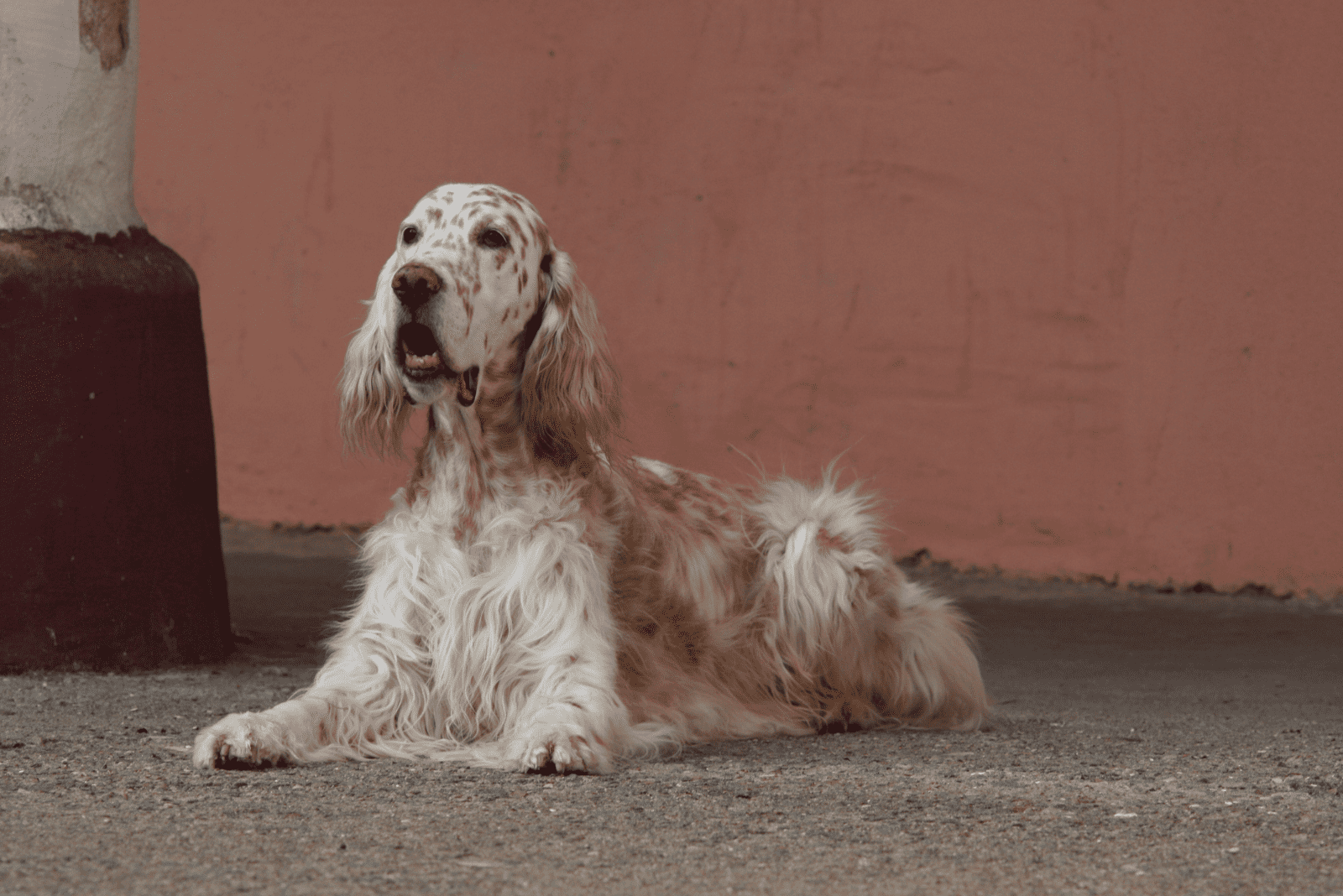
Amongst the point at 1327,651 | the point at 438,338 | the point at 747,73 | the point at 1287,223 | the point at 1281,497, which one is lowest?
the point at 1327,651

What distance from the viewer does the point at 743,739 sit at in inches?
153

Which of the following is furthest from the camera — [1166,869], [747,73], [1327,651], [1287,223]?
[747,73]

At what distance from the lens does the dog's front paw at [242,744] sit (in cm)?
320

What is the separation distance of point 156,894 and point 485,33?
6.04 metres

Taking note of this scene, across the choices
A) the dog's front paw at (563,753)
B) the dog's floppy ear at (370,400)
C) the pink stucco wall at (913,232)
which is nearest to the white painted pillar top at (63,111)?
the dog's floppy ear at (370,400)

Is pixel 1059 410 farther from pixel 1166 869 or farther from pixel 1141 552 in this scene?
pixel 1166 869

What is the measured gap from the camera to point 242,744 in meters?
3.19

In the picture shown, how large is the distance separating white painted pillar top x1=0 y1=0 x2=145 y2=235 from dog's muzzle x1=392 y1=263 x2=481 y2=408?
1601 mm

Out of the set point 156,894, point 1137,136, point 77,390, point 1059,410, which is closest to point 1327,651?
point 1059,410

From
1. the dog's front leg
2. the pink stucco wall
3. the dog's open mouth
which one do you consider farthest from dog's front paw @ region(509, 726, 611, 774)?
the pink stucco wall

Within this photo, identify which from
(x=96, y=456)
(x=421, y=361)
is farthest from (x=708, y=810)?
(x=96, y=456)

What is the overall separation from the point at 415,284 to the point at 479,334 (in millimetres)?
221

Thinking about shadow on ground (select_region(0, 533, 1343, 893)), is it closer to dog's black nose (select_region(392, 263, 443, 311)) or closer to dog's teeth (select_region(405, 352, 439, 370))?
dog's teeth (select_region(405, 352, 439, 370))

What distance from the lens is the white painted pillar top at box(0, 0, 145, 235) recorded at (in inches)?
177
